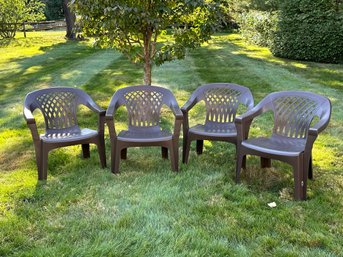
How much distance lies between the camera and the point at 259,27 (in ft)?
48.8

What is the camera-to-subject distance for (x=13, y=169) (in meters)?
4.14

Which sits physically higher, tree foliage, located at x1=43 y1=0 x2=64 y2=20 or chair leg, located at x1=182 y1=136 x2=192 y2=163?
tree foliage, located at x1=43 y1=0 x2=64 y2=20

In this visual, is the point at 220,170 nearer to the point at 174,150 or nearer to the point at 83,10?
the point at 174,150

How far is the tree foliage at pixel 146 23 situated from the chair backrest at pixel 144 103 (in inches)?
33.4

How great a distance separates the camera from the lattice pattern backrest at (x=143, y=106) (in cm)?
437

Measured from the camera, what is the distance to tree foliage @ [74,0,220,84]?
460 cm

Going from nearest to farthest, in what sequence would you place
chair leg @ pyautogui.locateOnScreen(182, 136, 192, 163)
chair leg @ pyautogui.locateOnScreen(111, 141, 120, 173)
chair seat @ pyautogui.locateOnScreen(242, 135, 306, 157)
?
chair seat @ pyautogui.locateOnScreen(242, 135, 306, 157) → chair leg @ pyautogui.locateOnScreen(111, 141, 120, 173) → chair leg @ pyautogui.locateOnScreen(182, 136, 192, 163)

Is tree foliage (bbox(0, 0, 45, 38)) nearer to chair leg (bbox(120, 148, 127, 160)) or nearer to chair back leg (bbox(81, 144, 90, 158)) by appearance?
chair back leg (bbox(81, 144, 90, 158))

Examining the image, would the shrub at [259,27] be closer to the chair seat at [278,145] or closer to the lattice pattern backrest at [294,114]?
the lattice pattern backrest at [294,114]

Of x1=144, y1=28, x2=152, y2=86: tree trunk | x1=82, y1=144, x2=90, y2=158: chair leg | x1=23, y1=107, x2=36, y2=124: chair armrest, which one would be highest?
x1=144, y1=28, x2=152, y2=86: tree trunk

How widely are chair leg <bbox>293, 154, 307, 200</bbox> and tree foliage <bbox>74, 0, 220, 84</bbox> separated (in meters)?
2.22

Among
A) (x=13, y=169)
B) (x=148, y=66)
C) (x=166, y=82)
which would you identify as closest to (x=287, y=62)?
(x=166, y=82)

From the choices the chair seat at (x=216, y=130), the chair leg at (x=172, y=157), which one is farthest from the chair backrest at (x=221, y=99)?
the chair leg at (x=172, y=157)

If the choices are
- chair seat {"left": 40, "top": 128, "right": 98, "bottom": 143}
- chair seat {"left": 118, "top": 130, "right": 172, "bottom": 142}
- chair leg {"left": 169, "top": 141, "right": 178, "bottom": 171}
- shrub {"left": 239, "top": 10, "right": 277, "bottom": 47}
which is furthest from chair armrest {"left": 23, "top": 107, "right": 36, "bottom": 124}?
shrub {"left": 239, "top": 10, "right": 277, "bottom": 47}
